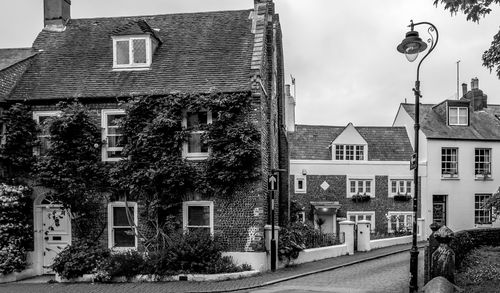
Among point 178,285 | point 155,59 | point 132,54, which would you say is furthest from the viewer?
point 155,59

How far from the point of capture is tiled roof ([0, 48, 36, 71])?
19.6 meters

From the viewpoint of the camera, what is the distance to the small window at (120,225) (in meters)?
17.2

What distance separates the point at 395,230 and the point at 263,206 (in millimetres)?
17331

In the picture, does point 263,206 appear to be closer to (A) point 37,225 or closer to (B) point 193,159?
(B) point 193,159

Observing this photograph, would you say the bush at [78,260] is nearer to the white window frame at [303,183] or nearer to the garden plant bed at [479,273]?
the garden plant bed at [479,273]

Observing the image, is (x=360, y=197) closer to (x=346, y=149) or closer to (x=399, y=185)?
(x=399, y=185)

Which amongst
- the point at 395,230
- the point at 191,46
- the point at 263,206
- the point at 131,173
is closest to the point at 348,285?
the point at 263,206

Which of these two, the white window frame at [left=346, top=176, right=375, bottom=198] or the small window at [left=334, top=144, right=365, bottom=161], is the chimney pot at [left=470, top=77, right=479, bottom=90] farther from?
the white window frame at [left=346, top=176, right=375, bottom=198]

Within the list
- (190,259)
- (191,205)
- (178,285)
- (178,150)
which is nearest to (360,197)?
(191,205)

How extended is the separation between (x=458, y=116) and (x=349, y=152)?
801 centimetres

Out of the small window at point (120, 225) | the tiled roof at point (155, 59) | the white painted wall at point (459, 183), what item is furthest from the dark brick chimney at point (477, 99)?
the small window at point (120, 225)

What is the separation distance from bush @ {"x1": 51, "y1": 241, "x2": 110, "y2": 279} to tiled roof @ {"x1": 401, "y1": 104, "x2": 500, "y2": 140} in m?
23.5

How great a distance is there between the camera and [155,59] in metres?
19.1

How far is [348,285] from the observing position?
46.5 feet
